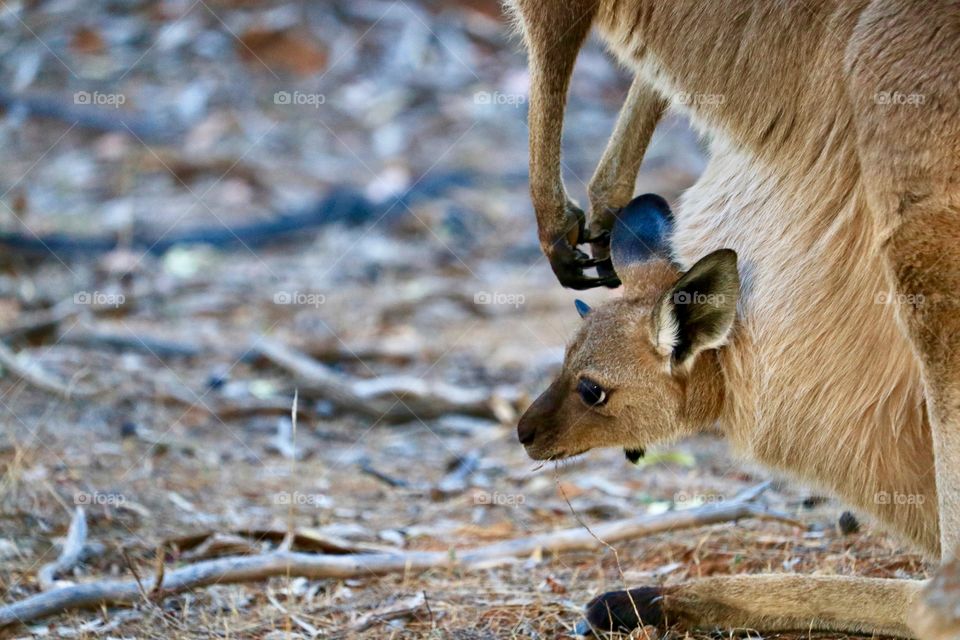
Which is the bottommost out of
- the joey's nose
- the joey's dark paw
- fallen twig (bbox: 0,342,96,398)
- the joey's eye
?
fallen twig (bbox: 0,342,96,398)

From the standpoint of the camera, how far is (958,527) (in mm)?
2377

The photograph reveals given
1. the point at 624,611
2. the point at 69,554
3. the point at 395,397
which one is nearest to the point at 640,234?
the point at 624,611

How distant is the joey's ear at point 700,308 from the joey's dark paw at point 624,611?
62 centimetres

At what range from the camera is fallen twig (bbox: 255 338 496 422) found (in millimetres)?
5316

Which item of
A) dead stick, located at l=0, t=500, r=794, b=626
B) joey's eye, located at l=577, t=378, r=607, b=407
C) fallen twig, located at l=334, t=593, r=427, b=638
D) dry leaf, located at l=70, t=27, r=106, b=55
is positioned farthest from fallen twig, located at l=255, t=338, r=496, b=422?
dry leaf, located at l=70, t=27, r=106, b=55

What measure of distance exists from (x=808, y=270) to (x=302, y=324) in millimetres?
4165

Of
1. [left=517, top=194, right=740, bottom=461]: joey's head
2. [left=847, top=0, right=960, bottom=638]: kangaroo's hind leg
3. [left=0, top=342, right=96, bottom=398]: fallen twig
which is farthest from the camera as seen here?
[left=0, top=342, right=96, bottom=398]: fallen twig

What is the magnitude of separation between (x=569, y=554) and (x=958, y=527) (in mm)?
1522

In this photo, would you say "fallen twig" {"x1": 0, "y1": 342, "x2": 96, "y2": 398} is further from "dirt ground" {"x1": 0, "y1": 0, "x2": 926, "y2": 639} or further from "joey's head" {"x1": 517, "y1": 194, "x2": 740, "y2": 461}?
"joey's head" {"x1": 517, "y1": 194, "x2": 740, "y2": 461}

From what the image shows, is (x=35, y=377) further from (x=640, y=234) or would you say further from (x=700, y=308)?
(x=700, y=308)

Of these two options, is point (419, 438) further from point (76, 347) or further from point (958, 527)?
point (958, 527)

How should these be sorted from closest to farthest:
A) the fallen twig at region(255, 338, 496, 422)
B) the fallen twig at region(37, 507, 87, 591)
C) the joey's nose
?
the joey's nose, the fallen twig at region(37, 507, 87, 591), the fallen twig at region(255, 338, 496, 422)

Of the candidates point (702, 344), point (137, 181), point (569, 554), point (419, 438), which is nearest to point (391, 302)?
point (419, 438)

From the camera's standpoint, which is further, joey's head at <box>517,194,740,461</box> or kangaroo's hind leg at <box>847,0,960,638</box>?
joey's head at <box>517,194,740,461</box>
